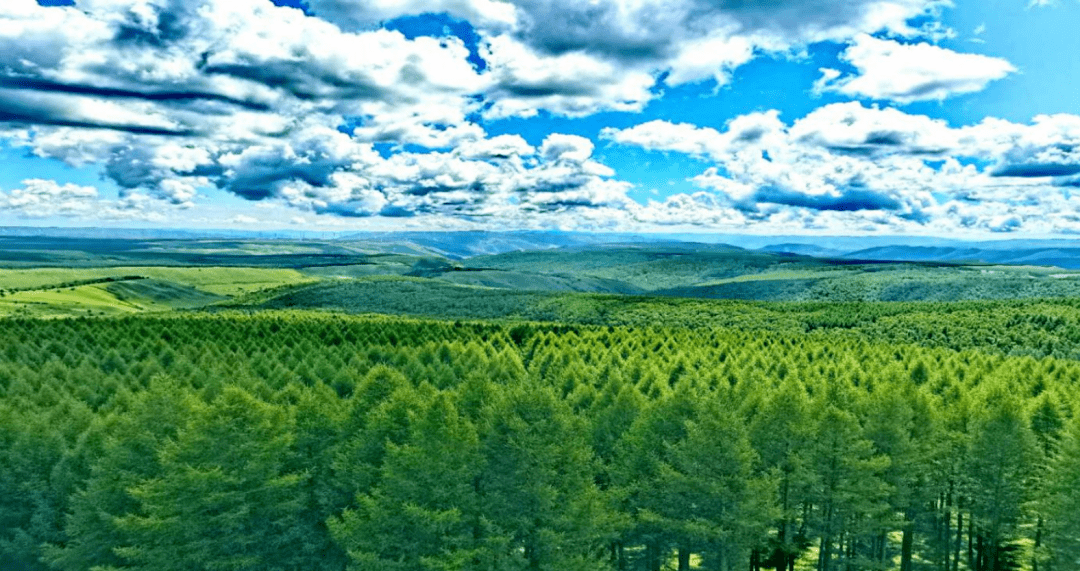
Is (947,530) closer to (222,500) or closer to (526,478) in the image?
(526,478)

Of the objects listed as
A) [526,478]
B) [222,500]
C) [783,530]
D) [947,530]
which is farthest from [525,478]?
[947,530]

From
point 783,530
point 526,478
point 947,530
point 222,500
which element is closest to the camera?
point 222,500

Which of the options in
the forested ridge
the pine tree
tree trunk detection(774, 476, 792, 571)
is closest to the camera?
the pine tree

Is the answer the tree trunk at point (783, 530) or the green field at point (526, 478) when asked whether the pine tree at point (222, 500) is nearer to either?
the green field at point (526, 478)

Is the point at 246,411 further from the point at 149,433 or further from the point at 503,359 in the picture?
the point at 503,359

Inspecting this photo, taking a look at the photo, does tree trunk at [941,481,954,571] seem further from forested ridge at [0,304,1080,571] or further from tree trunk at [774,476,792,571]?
tree trunk at [774,476,792,571]

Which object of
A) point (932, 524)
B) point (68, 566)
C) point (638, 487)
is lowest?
point (932, 524)

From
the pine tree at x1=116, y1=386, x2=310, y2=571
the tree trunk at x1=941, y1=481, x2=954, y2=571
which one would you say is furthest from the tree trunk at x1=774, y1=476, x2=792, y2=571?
the pine tree at x1=116, y1=386, x2=310, y2=571

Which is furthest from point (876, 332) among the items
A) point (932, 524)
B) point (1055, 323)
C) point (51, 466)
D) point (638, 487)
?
point (51, 466)
